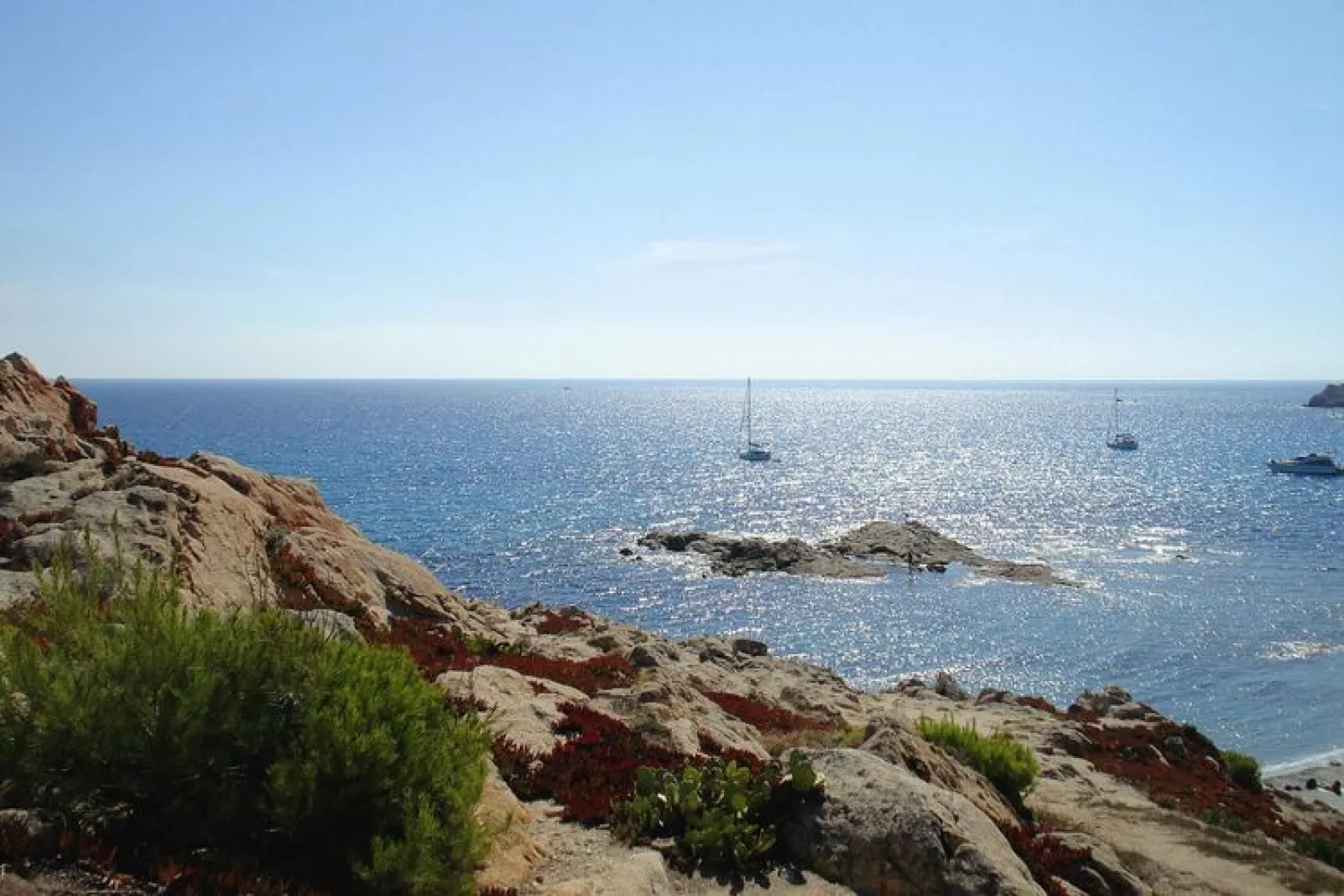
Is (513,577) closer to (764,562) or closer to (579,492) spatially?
(764,562)

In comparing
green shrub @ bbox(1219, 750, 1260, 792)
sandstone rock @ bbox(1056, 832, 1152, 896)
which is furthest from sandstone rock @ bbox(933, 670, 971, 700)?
sandstone rock @ bbox(1056, 832, 1152, 896)

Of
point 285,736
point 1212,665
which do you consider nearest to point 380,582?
point 285,736

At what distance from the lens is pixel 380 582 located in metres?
21.9

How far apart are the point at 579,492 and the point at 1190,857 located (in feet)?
310

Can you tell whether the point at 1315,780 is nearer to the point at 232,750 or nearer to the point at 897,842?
the point at 897,842

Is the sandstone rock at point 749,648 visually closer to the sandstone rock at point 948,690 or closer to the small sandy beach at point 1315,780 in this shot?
the sandstone rock at point 948,690

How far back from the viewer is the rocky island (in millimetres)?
9375

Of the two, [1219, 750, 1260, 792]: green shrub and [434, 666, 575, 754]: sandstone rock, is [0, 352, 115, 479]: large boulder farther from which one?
[1219, 750, 1260, 792]: green shrub

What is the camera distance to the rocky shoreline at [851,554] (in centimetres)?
7231

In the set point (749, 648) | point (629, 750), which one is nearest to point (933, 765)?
point (629, 750)

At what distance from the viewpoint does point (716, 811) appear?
9.88 metres

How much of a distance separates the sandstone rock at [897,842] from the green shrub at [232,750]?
4321mm

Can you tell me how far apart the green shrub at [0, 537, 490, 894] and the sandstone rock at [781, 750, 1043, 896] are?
4.32 m

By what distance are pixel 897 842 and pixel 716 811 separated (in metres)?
2.06
